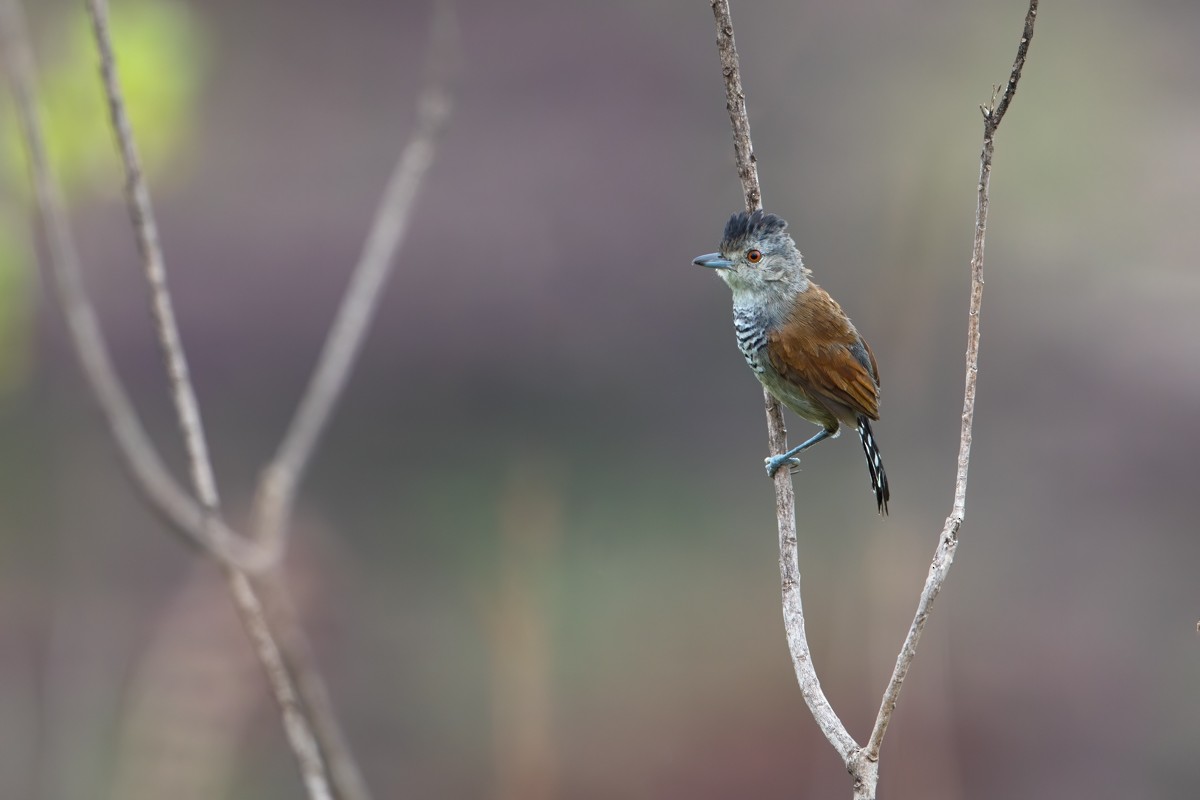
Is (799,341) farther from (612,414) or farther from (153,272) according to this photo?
(612,414)

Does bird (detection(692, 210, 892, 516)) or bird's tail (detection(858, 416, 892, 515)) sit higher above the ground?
bird (detection(692, 210, 892, 516))

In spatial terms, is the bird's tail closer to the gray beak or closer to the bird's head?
the bird's head

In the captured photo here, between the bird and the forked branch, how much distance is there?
135 cm

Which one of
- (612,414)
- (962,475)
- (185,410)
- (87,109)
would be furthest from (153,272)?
(612,414)

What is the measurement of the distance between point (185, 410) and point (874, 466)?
2681mm

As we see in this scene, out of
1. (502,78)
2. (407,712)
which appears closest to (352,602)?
(407,712)

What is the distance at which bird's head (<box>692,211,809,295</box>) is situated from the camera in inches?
131

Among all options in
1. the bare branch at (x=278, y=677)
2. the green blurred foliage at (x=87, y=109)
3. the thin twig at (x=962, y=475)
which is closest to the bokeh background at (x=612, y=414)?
the green blurred foliage at (x=87, y=109)

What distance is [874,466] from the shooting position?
11.9 ft

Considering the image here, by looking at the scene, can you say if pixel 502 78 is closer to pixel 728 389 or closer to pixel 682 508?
pixel 728 389

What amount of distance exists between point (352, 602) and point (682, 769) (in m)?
3.14

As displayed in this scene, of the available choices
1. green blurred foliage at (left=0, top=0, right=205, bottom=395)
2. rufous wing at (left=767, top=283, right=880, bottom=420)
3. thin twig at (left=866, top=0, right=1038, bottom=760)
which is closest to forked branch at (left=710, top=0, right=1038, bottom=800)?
thin twig at (left=866, top=0, right=1038, bottom=760)

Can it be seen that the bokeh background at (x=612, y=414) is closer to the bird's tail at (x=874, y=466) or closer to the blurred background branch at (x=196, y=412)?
the bird's tail at (x=874, y=466)

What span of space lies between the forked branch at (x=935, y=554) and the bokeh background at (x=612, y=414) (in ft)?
7.73
